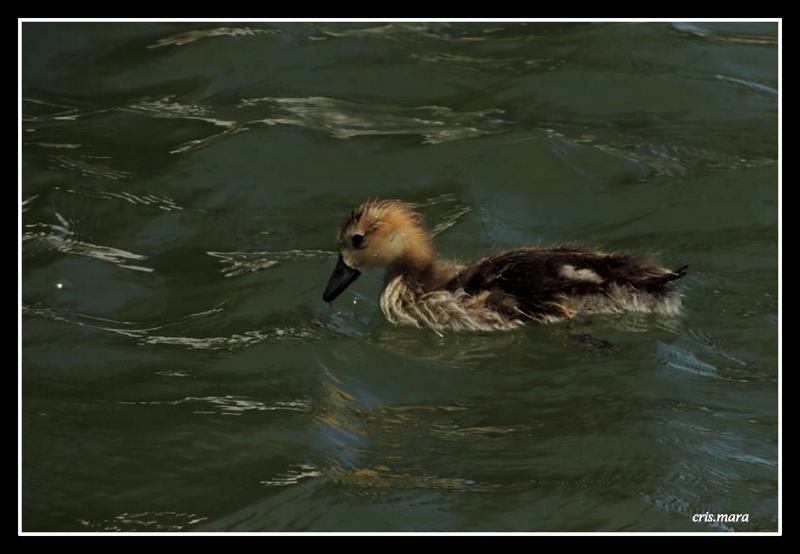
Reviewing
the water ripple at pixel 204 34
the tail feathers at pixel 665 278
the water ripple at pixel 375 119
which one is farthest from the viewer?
the water ripple at pixel 204 34

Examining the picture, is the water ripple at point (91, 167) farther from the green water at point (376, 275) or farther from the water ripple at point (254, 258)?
the water ripple at point (254, 258)

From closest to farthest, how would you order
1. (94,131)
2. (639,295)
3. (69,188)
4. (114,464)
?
(114,464) → (639,295) → (69,188) → (94,131)

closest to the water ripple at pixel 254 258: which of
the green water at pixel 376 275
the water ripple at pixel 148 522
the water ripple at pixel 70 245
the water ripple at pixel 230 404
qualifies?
the green water at pixel 376 275

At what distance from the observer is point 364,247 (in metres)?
8.89

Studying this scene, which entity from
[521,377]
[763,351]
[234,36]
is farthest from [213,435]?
[234,36]

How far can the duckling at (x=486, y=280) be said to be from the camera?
331 inches

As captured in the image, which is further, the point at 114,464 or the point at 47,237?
the point at 47,237

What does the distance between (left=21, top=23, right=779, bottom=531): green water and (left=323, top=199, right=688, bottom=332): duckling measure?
127mm

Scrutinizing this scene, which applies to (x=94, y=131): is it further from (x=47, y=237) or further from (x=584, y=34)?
(x=584, y=34)

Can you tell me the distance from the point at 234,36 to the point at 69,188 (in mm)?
2549

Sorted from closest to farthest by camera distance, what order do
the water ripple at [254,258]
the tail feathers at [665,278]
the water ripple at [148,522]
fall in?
the water ripple at [148,522], the tail feathers at [665,278], the water ripple at [254,258]

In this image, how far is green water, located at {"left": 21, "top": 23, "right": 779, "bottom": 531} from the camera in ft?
22.1

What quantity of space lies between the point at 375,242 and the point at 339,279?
294 mm

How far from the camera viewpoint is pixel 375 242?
8891mm
